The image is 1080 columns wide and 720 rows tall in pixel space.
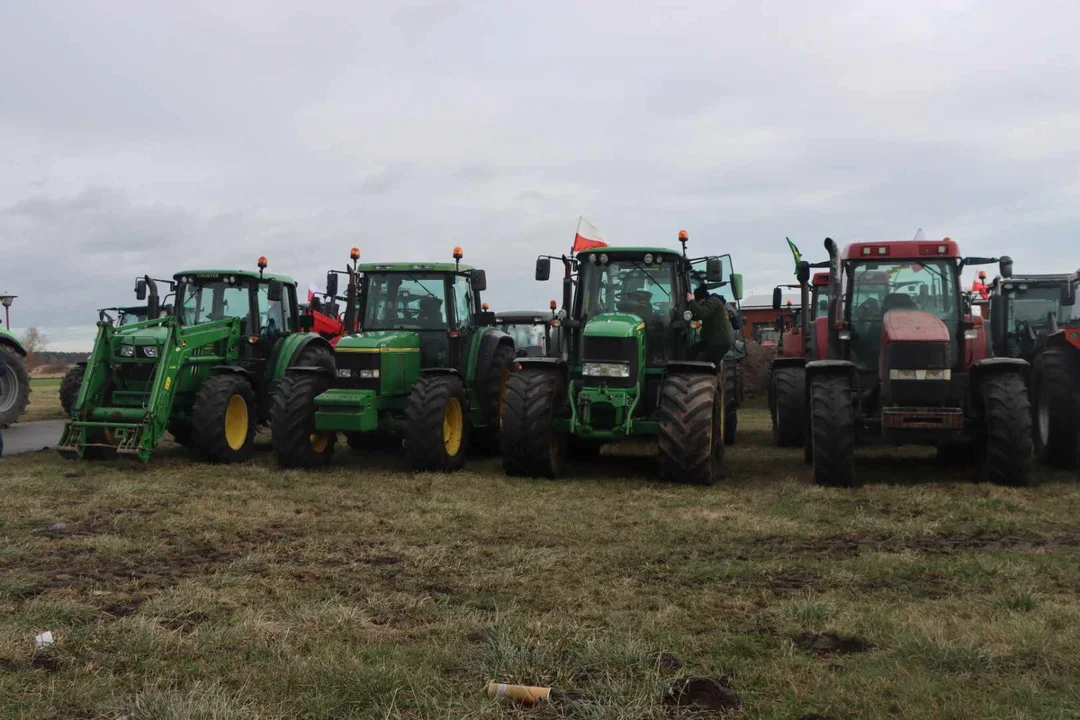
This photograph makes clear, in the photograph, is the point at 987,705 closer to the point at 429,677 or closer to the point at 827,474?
the point at 429,677

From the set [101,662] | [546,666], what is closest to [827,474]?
[546,666]

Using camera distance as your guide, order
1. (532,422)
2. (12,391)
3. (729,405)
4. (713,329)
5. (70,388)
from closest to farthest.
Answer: (532,422) → (713,329) → (729,405) → (12,391) → (70,388)

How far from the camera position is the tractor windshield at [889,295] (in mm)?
9859

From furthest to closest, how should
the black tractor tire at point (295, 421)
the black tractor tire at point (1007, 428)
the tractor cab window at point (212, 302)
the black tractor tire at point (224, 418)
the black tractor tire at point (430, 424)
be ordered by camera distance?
1. the tractor cab window at point (212, 302)
2. the black tractor tire at point (224, 418)
3. the black tractor tire at point (295, 421)
4. the black tractor tire at point (430, 424)
5. the black tractor tire at point (1007, 428)

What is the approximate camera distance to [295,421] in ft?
33.6

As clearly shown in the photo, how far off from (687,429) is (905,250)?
10.1 feet

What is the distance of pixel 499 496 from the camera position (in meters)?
8.77

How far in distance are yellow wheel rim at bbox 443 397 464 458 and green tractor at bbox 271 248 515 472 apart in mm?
11

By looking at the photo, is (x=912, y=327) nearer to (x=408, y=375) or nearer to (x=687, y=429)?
(x=687, y=429)

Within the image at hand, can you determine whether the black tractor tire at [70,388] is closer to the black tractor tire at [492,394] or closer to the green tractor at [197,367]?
the green tractor at [197,367]

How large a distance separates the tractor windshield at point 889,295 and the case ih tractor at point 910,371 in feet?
0.03

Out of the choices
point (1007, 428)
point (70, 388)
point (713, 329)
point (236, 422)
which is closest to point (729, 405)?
point (713, 329)

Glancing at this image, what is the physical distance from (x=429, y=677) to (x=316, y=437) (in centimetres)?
699

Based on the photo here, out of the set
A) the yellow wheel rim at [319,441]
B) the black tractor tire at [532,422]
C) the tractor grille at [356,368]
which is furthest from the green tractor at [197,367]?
the black tractor tire at [532,422]
